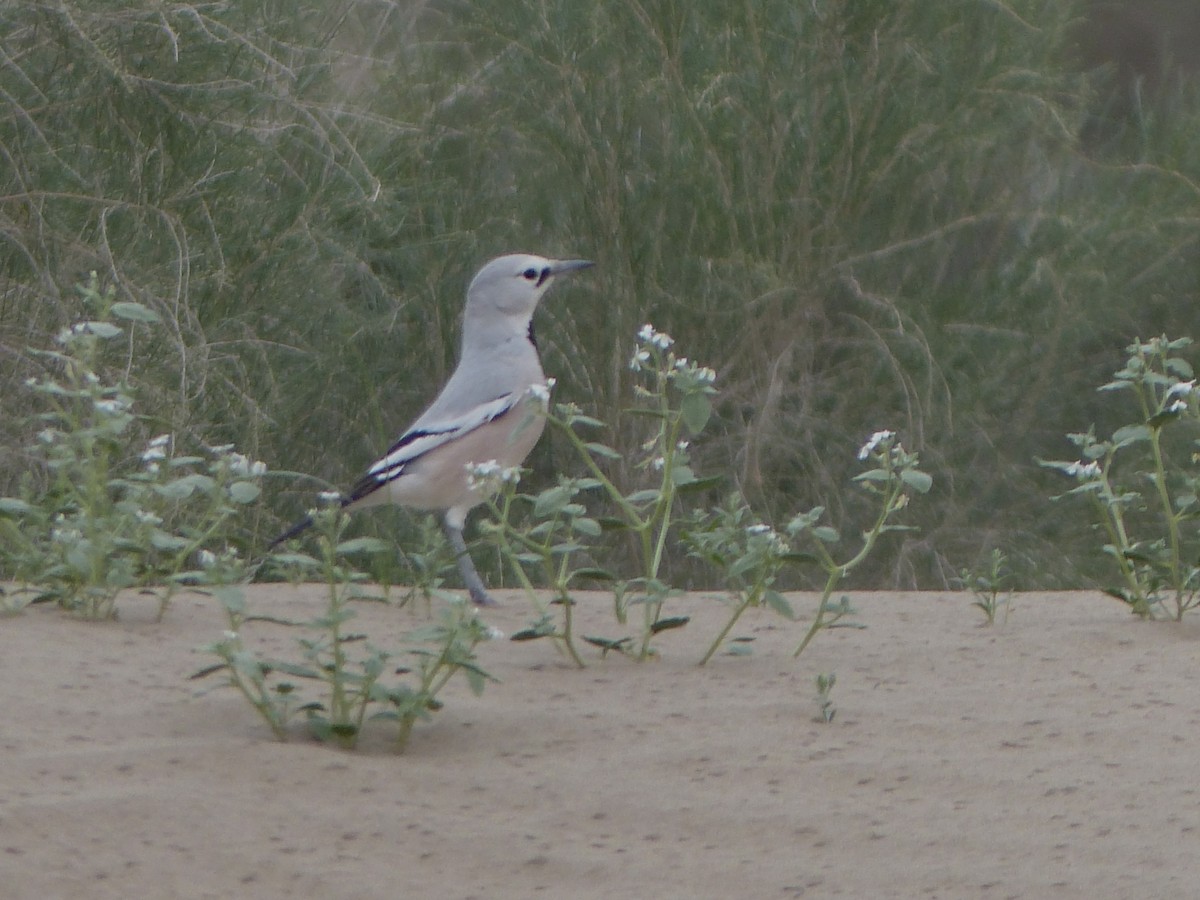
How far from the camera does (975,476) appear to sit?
6.76 meters

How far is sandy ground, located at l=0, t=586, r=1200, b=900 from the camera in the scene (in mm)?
2213

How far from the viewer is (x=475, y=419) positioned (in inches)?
190

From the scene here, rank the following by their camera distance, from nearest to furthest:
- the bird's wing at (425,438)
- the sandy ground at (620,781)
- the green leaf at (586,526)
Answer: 1. the sandy ground at (620,781)
2. the green leaf at (586,526)
3. the bird's wing at (425,438)

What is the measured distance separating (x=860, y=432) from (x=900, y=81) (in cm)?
139

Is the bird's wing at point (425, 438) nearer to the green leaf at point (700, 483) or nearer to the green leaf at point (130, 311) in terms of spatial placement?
the green leaf at point (130, 311)

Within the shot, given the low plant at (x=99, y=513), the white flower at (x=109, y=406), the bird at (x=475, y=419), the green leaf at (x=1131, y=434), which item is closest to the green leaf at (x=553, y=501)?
the low plant at (x=99, y=513)

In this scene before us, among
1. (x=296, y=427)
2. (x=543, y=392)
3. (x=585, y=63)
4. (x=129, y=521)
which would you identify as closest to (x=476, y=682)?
(x=543, y=392)

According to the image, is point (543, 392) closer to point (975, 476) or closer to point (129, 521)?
point (129, 521)

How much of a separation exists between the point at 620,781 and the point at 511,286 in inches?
116

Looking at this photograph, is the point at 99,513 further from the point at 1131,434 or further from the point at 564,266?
the point at 564,266

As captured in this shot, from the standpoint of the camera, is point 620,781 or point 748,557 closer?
point 620,781

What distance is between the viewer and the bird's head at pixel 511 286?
5.35m

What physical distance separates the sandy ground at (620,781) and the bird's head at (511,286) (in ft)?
6.61

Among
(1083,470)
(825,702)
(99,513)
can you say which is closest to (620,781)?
(825,702)
